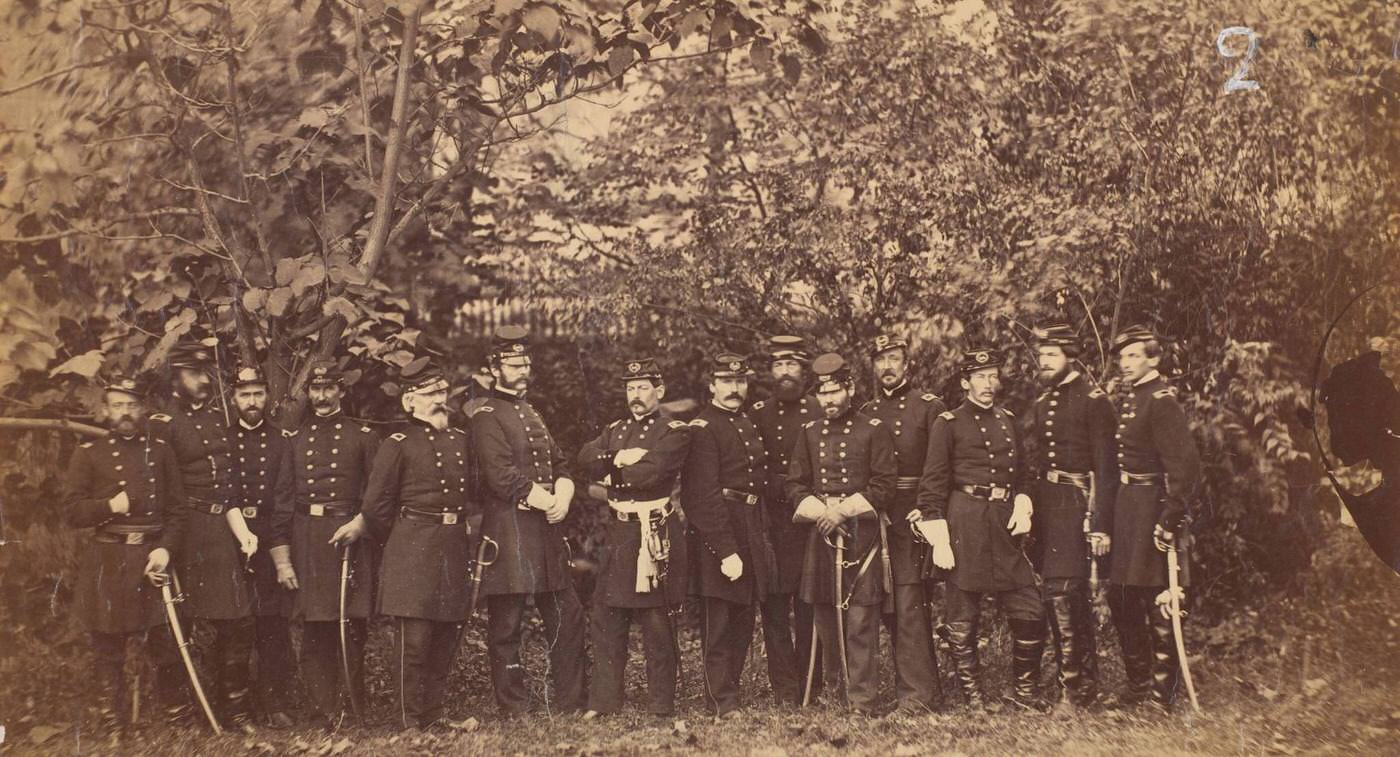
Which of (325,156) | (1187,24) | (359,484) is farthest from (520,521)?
(1187,24)

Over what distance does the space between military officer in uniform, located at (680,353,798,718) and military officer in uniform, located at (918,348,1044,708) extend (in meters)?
0.71

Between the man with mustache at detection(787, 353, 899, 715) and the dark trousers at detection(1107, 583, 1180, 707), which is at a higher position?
the man with mustache at detection(787, 353, 899, 715)

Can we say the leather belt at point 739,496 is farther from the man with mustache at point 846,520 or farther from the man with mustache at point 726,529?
the man with mustache at point 846,520

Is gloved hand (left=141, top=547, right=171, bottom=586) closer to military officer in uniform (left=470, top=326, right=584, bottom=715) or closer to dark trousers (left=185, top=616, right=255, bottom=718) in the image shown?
dark trousers (left=185, top=616, right=255, bottom=718)

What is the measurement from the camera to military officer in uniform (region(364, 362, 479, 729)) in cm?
486

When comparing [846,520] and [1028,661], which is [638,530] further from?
[1028,661]

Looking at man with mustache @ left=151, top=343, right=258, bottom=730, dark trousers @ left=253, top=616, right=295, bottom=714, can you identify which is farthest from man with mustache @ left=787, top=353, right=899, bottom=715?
man with mustache @ left=151, top=343, right=258, bottom=730

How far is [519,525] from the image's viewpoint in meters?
4.97

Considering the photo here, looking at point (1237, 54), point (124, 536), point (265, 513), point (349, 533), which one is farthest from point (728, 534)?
point (1237, 54)

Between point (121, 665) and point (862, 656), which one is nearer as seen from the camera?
point (121, 665)

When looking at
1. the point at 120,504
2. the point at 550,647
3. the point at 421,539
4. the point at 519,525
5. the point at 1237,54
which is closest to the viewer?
the point at 120,504

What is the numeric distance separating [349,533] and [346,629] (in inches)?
16.1

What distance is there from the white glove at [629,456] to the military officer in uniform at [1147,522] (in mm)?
1925

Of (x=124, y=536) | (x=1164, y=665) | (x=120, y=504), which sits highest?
(x=120, y=504)
